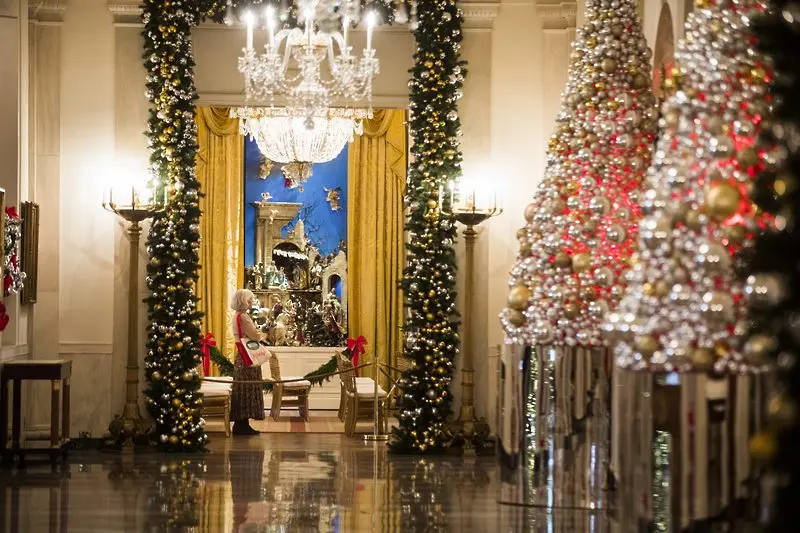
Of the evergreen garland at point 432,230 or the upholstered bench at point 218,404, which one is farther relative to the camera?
the upholstered bench at point 218,404

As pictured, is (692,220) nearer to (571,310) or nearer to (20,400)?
(571,310)

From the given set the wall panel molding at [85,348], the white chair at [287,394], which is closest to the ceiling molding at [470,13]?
the wall panel molding at [85,348]

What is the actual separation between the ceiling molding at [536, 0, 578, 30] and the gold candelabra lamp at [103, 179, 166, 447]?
4.29m

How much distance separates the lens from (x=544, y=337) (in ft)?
22.2

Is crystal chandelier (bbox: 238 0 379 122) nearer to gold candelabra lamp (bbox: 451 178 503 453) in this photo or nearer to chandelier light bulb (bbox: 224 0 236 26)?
chandelier light bulb (bbox: 224 0 236 26)

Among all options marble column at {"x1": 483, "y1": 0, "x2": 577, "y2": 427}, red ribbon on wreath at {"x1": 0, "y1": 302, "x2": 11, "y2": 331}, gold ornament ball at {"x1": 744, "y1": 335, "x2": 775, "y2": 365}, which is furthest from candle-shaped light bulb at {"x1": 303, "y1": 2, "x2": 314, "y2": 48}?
gold ornament ball at {"x1": 744, "y1": 335, "x2": 775, "y2": 365}

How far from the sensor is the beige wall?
38.6 feet

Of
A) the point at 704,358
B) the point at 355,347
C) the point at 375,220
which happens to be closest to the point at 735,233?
the point at 704,358

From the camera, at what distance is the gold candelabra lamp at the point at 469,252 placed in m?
11.5

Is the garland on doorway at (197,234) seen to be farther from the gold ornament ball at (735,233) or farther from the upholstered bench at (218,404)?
the gold ornament ball at (735,233)

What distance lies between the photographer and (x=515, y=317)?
688 cm

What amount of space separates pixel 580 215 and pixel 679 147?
6.98 ft

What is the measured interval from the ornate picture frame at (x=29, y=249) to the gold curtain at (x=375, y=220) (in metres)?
6.11

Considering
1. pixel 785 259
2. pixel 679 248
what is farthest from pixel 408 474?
pixel 785 259
